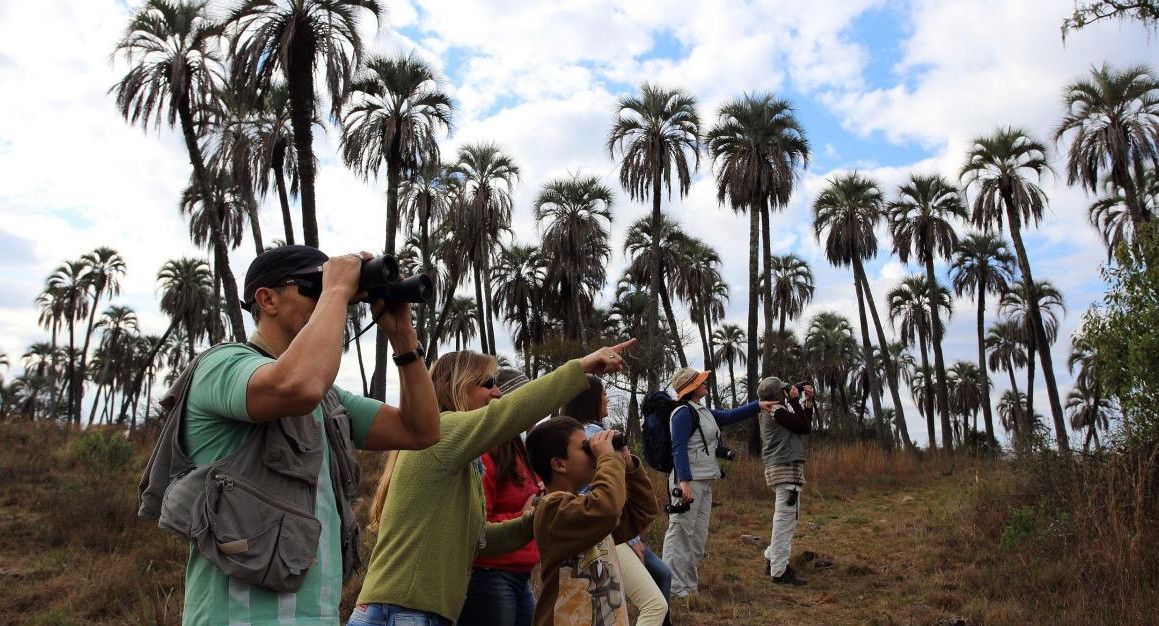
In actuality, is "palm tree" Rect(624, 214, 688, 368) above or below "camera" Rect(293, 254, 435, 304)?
above

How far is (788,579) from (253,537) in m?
7.57

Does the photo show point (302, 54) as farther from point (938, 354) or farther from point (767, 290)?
point (938, 354)

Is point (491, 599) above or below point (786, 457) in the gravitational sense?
below

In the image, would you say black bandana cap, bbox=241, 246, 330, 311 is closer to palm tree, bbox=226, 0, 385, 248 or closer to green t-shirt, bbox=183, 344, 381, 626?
green t-shirt, bbox=183, 344, 381, 626

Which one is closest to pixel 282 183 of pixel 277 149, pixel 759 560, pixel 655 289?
pixel 277 149

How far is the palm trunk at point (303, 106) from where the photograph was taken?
50.6ft

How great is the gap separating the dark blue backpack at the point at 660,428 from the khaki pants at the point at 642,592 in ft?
7.26

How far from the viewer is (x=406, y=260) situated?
31.5 meters

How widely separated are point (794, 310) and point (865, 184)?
1129 cm

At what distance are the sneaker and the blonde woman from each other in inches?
246

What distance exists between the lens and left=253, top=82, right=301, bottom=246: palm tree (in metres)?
22.9

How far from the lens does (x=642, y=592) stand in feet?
14.9

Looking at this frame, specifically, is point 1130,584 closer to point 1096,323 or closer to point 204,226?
point 1096,323

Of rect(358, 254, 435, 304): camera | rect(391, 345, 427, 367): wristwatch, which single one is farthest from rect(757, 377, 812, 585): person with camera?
rect(358, 254, 435, 304): camera
